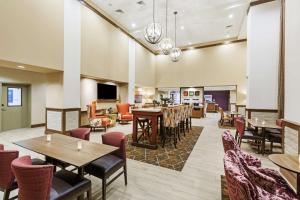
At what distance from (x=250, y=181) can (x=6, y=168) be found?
2578 millimetres

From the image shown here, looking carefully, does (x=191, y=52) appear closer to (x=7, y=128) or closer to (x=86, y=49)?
(x=86, y=49)

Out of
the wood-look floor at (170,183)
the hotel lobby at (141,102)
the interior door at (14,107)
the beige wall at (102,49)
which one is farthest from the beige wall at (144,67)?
the wood-look floor at (170,183)

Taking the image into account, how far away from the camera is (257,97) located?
5473mm

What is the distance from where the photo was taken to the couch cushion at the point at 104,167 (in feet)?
6.67

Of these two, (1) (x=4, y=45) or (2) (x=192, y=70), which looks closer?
(1) (x=4, y=45)

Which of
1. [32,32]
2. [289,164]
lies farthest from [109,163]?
[32,32]

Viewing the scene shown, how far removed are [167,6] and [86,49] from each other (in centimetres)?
380

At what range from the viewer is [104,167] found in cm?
206

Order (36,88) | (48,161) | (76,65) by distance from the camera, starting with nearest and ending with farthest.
A: 1. (48,161)
2. (76,65)
3. (36,88)

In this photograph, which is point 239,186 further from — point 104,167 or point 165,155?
point 165,155

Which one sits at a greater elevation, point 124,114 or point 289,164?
point 289,164

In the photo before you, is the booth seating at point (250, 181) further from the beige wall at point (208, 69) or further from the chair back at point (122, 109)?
the beige wall at point (208, 69)

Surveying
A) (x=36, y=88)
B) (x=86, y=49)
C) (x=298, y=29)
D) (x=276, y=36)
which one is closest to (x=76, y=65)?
(x=86, y=49)

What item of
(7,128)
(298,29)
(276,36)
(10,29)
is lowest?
(7,128)
